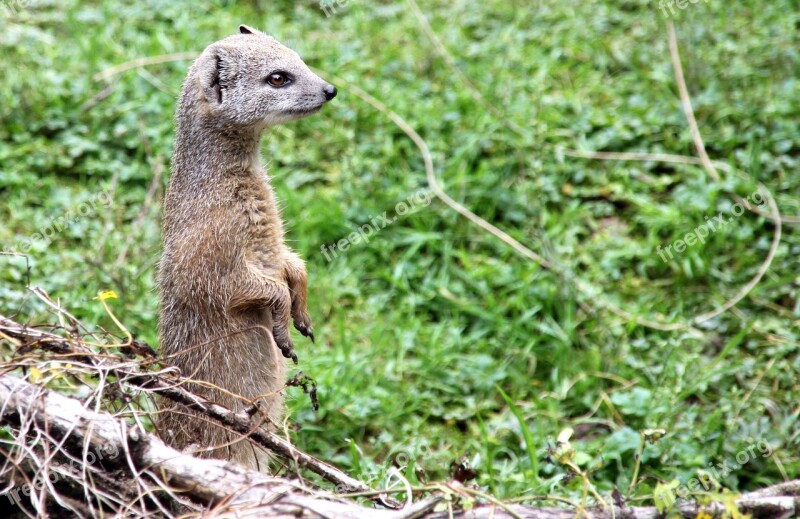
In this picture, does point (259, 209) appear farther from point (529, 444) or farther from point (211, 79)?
point (529, 444)

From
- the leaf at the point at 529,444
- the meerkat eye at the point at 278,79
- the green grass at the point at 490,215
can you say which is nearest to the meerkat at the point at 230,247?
the meerkat eye at the point at 278,79

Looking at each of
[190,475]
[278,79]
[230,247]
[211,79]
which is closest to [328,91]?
[278,79]

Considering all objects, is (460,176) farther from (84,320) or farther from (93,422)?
(93,422)

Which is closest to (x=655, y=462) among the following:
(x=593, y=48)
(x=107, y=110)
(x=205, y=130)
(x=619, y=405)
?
(x=619, y=405)

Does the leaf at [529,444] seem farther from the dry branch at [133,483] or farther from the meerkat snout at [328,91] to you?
the meerkat snout at [328,91]

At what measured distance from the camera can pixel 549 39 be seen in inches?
267

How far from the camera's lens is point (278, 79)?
3.65 metres

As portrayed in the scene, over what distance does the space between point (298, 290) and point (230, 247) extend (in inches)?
14.1

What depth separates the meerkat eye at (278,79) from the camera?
3641mm

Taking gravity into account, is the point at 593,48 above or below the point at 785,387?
above

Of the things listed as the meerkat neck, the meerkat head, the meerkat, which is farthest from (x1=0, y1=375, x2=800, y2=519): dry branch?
the meerkat head

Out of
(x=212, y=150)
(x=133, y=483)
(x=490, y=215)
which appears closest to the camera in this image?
(x=133, y=483)

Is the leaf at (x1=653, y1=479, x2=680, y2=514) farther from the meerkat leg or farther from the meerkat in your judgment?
the meerkat leg

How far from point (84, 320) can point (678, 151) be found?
3797mm
